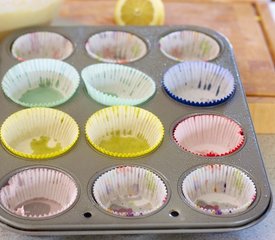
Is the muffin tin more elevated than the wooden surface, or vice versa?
the muffin tin

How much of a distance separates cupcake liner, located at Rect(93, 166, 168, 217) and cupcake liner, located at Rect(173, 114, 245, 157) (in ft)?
0.34

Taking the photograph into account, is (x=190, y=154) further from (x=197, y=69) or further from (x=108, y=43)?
(x=108, y=43)

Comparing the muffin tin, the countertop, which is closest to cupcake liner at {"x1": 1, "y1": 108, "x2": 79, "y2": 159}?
the muffin tin

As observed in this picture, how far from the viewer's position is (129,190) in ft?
3.31

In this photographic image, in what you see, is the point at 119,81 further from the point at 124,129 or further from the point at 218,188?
the point at 218,188

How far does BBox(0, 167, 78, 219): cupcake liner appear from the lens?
0.96 meters

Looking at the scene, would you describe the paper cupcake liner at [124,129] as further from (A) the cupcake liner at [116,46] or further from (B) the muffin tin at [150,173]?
(A) the cupcake liner at [116,46]

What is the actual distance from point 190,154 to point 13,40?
0.46 m

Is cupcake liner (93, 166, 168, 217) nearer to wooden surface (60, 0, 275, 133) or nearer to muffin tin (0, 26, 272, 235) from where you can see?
muffin tin (0, 26, 272, 235)

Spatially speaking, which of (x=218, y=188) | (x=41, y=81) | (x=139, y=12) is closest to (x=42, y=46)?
(x=41, y=81)

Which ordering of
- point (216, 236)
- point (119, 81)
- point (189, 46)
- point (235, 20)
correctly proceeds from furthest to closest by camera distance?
1. point (235, 20)
2. point (189, 46)
3. point (119, 81)
4. point (216, 236)

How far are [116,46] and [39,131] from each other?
284mm

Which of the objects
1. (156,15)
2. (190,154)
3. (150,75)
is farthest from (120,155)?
(156,15)

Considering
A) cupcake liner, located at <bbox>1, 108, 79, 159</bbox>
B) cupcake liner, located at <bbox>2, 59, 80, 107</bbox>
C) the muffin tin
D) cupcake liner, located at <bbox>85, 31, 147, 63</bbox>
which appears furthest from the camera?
cupcake liner, located at <bbox>85, 31, 147, 63</bbox>
